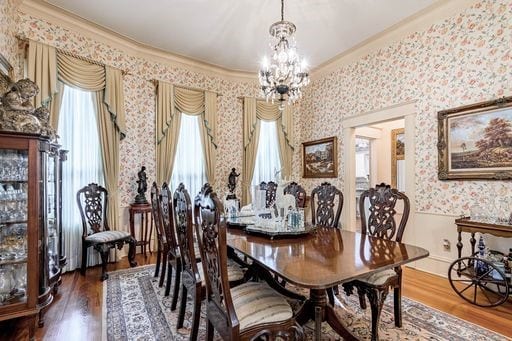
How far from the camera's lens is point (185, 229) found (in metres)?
1.95

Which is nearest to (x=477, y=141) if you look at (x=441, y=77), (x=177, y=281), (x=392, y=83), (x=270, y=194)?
(x=441, y=77)

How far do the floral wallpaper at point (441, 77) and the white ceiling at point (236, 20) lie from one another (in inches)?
16.9

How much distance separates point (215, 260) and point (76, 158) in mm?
3202

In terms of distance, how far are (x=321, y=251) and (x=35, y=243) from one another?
2235mm

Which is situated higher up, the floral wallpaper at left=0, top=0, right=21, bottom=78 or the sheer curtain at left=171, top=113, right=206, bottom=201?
the floral wallpaper at left=0, top=0, right=21, bottom=78

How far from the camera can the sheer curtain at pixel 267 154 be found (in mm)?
5508

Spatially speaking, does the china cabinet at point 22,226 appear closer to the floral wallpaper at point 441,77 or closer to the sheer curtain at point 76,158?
the sheer curtain at point 76,158

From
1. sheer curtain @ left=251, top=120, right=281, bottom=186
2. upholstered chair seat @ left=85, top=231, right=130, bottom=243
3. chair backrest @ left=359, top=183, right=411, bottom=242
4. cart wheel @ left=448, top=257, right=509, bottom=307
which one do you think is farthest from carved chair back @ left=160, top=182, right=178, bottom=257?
sheer curtain @ left=251, top=120, right=281, bottom=186

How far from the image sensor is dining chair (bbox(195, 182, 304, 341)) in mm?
1331

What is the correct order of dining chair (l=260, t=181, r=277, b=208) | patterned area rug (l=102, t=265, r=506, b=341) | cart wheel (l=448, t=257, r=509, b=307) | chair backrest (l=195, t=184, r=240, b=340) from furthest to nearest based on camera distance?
dining chair (l=260, t=181, r=277, b=208) < cart wheel (l=448, t=257, r=509, b=307) < patterned area rug (l=102, t=265, r=506, b=341) < chair backrest (l=195, t=184, r=240, b=340)

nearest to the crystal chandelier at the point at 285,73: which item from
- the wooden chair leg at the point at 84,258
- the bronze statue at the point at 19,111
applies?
the bronze statue at the point at 19,111

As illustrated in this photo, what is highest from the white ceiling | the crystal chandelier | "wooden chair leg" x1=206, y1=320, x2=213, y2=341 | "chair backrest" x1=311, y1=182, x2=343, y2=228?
the white ceiling

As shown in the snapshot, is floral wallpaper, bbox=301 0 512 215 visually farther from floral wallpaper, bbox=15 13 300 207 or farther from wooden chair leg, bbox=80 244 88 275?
wooden chair leg, bbox=80 244 88 275

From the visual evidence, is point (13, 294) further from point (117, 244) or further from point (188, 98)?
point (188, 98)
